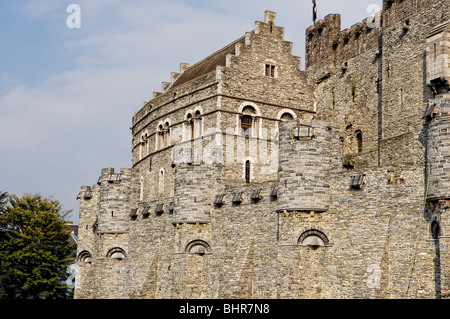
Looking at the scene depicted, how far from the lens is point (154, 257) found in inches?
1389

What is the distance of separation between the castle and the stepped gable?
0.25 meters

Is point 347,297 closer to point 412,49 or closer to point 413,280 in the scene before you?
point 413,280

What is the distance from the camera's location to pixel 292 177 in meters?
25.5

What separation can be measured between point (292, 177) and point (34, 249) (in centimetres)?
2812

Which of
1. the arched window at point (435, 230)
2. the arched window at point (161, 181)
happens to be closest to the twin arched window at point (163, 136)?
the arched window at point (161, 181)

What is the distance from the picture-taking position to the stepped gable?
40.0m

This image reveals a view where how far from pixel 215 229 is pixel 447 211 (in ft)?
40.3

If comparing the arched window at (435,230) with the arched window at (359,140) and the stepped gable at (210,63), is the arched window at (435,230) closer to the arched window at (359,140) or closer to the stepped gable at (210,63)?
the arched window at (359,140)

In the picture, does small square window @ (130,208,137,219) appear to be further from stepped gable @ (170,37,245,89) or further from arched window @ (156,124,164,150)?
stepped gable @ (170,37,245,89)

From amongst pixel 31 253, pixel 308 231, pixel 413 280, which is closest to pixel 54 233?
pixel 31 253

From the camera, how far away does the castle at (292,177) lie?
74.9 ft

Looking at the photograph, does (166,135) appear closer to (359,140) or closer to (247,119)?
(247,119)

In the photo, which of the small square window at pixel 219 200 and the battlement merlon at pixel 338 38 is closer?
the small square window at pixel 219 200

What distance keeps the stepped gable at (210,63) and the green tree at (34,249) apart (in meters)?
13.5
